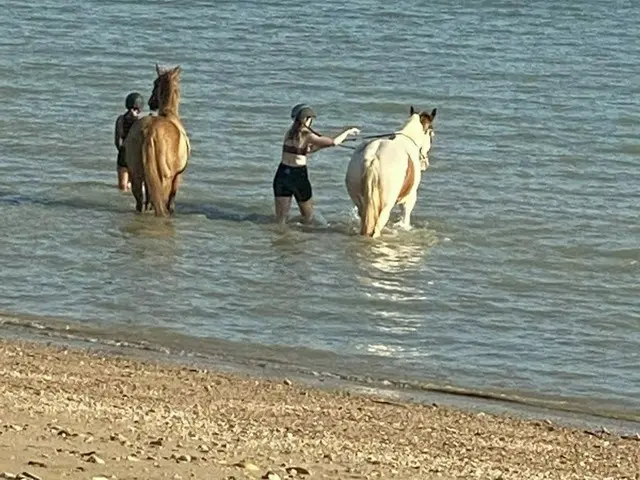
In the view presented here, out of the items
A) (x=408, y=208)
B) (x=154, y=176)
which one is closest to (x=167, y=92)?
(x=154, y=176)

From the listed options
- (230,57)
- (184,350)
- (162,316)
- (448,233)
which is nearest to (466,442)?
(184,350)

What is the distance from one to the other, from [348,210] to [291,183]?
0.95 meters


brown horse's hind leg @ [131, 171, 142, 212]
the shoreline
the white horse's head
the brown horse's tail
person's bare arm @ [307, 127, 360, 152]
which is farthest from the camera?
brown horse's hind leg @ [131, 171, 142, 212]

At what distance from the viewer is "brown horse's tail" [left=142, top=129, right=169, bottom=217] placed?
50.7ft

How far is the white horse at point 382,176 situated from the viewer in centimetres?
1466

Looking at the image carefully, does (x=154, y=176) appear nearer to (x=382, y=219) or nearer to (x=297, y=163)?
(x=297, y=163)

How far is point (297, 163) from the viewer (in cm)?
1566

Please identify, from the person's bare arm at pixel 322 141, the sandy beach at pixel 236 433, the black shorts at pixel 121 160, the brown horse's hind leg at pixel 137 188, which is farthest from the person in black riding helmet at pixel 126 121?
the sandy beach at pixel 236 433

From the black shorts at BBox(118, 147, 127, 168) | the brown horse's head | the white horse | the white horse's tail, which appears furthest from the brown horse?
the white horse's tail

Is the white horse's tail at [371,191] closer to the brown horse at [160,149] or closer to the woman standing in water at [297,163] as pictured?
the woman standing in water at [297,163]

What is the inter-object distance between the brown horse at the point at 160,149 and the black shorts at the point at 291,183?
82 centimetres

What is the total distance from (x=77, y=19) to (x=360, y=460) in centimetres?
2152

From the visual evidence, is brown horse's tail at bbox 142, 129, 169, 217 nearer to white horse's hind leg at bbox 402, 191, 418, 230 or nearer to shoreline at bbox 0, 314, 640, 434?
white horse's hind leg at bbox 402, 191, 418, 230

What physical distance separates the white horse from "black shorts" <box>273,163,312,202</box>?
788 mm
